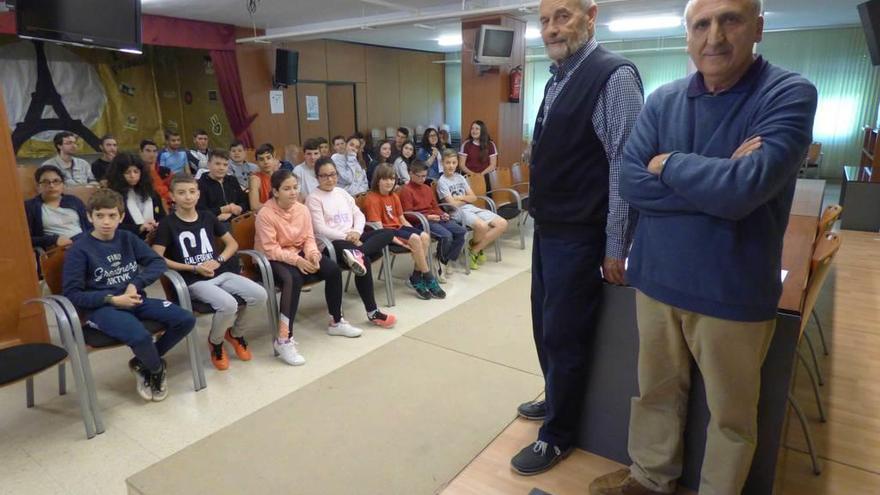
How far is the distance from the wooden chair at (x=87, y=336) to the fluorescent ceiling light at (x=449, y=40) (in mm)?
7644

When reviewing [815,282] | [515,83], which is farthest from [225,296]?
[515,83]

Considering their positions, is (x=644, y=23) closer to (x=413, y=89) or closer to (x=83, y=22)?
(x=413, y=89)

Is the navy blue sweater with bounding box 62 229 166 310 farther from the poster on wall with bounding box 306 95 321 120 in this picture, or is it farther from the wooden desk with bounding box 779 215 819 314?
the poster on wall with bounding box 306 95 321 120

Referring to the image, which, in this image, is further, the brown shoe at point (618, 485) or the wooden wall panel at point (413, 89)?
the wooden wall panel at point (413, 89)

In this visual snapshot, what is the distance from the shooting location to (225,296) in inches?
111

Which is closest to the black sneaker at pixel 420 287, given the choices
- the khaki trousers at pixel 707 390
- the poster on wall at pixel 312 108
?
the khaki trousers at pixel 707 390

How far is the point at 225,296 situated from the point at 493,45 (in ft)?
15.2

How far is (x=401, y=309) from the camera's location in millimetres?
3781

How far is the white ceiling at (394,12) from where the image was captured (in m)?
6.16

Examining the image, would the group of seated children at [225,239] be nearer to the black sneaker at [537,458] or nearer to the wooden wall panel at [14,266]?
the wooden wall panel at [14,266]

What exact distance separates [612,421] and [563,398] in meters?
0.18

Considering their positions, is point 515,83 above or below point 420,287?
above

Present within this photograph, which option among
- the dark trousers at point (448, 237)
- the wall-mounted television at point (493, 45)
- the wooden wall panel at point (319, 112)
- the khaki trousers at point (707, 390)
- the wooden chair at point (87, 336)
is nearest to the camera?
the khaki trousers at point (707, 390)

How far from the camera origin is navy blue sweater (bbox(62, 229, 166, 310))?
240cm
